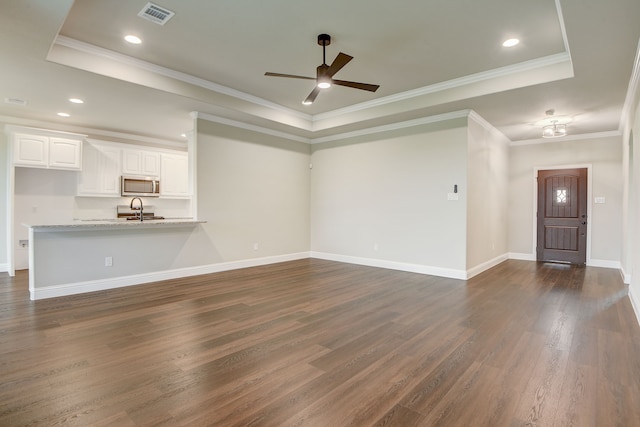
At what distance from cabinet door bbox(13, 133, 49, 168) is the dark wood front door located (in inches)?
388

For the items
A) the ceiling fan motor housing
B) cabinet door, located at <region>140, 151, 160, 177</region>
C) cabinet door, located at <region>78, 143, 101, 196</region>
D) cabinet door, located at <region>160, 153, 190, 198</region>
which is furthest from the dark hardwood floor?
cabinet door, located at <region>160, 153, 190, 198</region>

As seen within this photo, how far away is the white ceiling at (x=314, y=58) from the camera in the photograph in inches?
118

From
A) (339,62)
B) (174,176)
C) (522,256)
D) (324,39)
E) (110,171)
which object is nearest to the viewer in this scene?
(339,62)

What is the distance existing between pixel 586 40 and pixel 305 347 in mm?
3740

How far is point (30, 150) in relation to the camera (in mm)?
5742

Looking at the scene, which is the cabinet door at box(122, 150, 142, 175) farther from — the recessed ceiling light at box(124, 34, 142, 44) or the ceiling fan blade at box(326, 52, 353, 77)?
the ceiling fan blade at box(326, 52, 353, 77)

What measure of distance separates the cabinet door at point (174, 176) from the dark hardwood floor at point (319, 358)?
3.50m

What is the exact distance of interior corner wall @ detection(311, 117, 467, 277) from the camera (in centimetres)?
545

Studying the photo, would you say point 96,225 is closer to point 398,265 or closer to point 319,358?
point 319,358

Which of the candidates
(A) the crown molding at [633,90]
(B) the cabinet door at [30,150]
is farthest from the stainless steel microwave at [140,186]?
(A) the crown molding at [633,90]

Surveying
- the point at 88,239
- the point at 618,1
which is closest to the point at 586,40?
the point at 618,1

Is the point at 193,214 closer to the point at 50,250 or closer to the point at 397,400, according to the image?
the point at 50,250

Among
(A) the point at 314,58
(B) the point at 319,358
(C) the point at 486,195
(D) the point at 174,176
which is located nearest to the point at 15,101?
(D) the point at 174,176

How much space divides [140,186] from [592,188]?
30.7 ft
